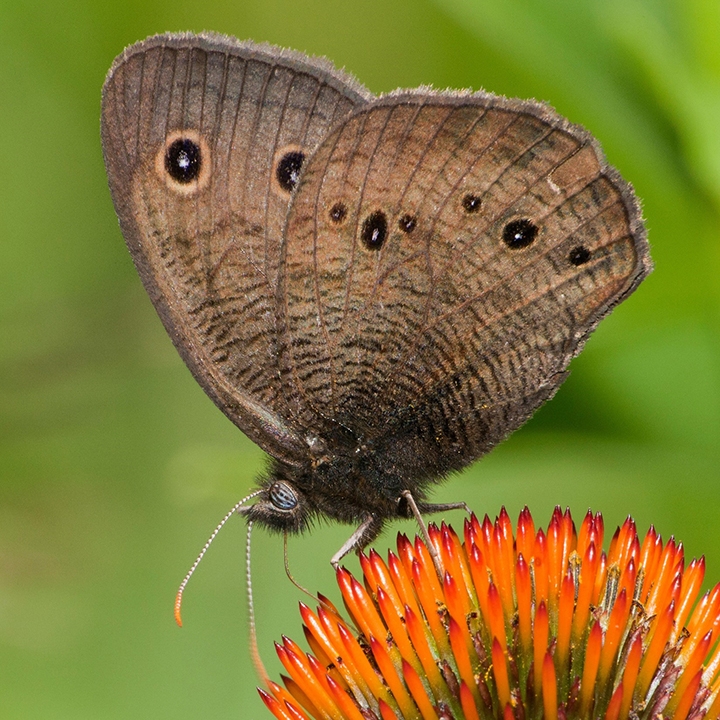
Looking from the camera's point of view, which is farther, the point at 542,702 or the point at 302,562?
the point at 302,562

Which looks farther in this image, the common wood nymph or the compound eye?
the compound eye

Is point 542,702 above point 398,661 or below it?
below

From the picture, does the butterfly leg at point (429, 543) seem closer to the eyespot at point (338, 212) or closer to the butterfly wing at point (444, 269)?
the butterfly wing at point (444, 269)

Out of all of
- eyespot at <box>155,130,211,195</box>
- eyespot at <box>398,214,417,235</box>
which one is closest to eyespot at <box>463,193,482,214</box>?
eyespot at <box>398,214,417,235</box>

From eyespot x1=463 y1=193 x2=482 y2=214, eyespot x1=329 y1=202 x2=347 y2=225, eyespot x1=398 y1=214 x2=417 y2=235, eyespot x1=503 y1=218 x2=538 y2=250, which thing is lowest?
eyespot x1=503 y1=218 x2=538 y2=250

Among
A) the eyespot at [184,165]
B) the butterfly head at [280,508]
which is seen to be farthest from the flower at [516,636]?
the eyespot at [184,165]

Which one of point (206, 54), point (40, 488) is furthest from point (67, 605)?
point (206, 54)

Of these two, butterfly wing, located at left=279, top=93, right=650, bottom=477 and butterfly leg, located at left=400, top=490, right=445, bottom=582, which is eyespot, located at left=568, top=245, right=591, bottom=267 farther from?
butterfly leg, located at left=400, top=490, right=445, bottom=582

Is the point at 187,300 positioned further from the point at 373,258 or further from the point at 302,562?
the point at 302,562
